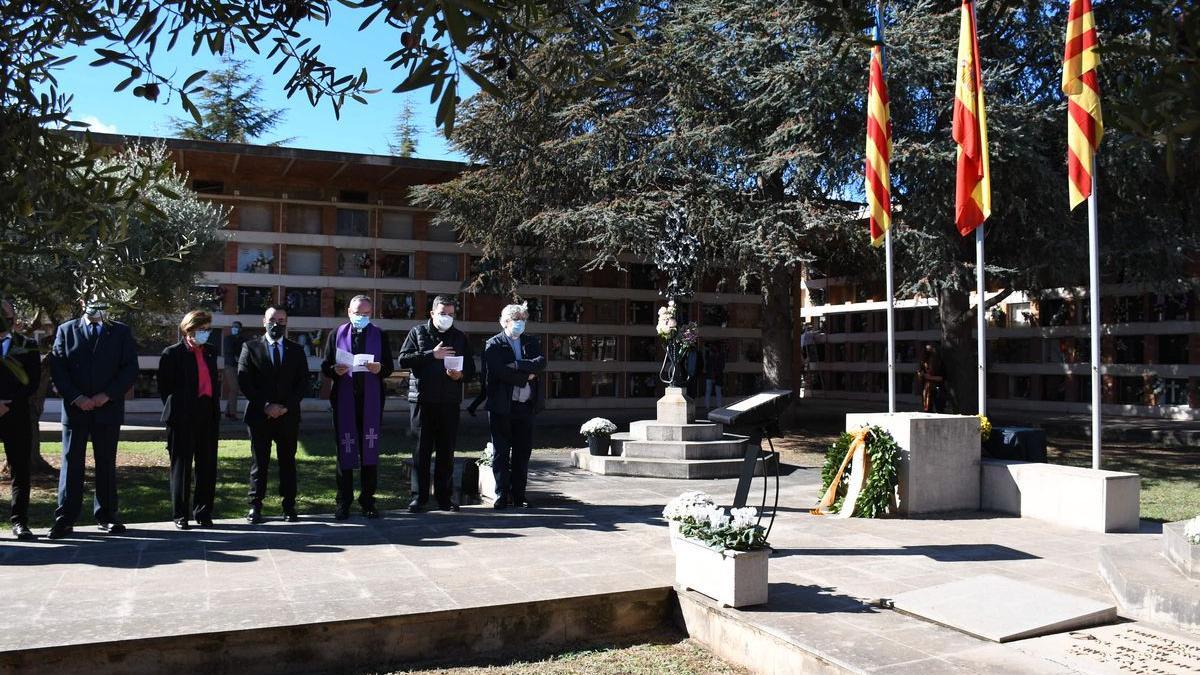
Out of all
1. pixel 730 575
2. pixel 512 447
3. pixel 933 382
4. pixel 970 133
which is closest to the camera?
pixel 730 575

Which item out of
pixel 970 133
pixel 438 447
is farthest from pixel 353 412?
pixel 970 133

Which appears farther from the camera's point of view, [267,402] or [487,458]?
[487,458]

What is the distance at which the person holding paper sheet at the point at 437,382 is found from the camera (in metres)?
8.71

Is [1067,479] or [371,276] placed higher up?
[371,276]

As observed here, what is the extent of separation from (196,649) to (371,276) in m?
18.8

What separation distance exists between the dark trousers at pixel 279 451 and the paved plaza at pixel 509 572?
302 mm

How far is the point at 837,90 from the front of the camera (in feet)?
53.8

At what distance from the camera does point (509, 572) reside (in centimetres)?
632

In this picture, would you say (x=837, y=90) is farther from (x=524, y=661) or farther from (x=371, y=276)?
(x=524, y=661)

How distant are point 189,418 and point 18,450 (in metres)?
1.33

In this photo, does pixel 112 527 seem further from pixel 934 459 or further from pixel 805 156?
pixel 805 156

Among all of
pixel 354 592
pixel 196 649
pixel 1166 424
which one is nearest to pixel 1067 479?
pixel 354 592

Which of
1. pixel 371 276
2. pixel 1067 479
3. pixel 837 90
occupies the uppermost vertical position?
pixel 837 90

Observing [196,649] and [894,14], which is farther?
[894,14]
